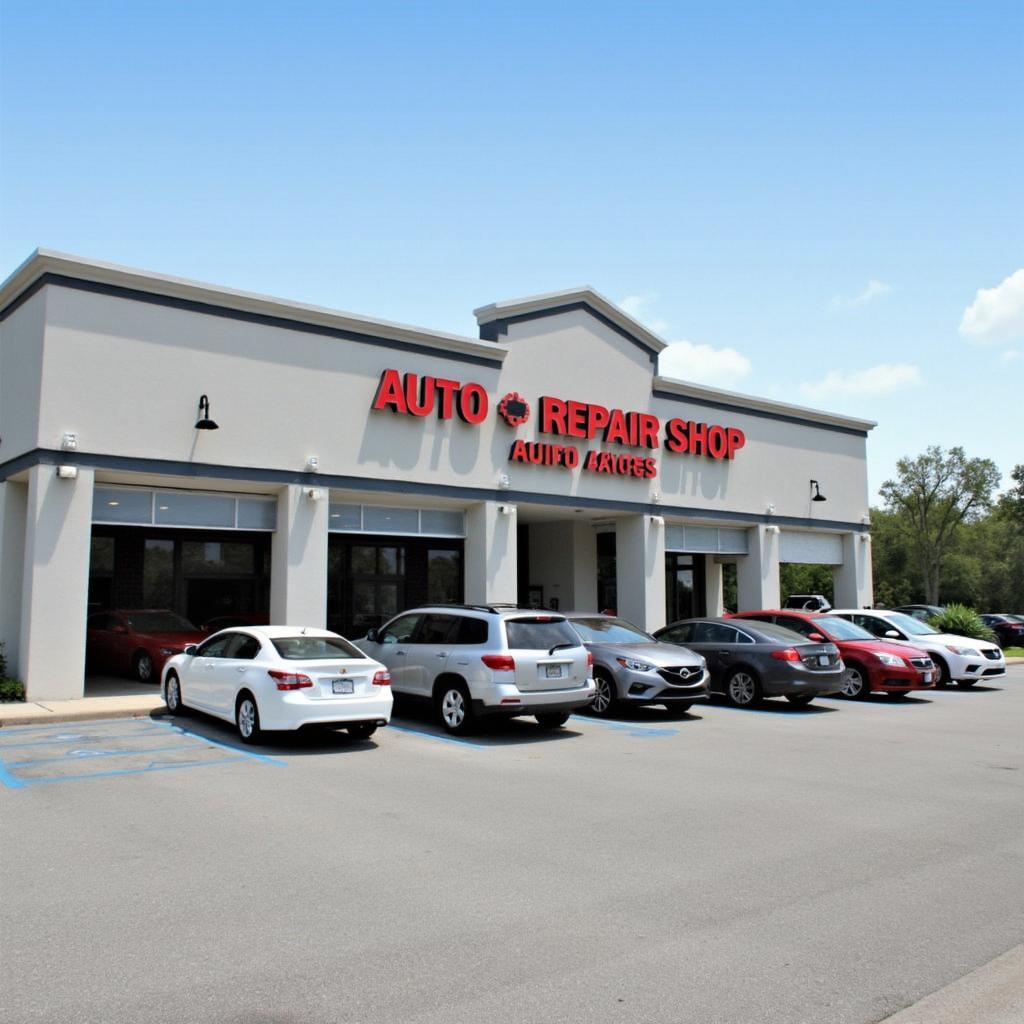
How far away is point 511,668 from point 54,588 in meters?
7.83

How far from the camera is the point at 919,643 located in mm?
20484

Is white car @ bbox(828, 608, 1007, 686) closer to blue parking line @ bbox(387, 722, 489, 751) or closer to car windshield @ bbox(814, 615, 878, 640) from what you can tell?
car windshield @ bbox(814, 615, 878, 640)

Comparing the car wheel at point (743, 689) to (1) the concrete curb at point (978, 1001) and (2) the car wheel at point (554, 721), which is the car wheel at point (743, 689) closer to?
(2) the car wheel at point (554, 721)

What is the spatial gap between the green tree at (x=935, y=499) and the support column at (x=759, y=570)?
181 feet

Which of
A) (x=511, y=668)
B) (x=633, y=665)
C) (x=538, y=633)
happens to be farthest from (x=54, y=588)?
(x=633, y=665)

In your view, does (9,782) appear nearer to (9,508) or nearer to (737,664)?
(9,508)

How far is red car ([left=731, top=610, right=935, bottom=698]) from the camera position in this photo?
17625 mm

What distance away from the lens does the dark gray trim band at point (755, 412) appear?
2495 cm

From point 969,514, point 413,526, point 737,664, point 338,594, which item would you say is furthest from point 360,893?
point 969,514

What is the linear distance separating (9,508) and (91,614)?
4206mm

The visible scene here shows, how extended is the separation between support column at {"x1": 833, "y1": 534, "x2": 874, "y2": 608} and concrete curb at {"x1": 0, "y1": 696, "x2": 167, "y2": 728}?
22.3 m

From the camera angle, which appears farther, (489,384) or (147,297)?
(489,384)

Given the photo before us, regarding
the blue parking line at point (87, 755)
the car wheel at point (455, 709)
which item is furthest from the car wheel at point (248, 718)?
the car wheel at point (455, 709)

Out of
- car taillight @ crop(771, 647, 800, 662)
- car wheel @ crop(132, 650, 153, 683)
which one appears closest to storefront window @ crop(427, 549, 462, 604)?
car wheel @ crop(132, 650, 153, 683)
